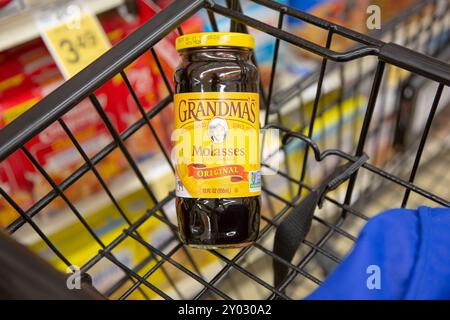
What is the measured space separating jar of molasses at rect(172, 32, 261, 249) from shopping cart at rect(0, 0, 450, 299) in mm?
56

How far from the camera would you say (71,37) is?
2.66 ft

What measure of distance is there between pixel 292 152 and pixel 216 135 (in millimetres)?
681

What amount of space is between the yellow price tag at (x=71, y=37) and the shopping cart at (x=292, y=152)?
17 cm

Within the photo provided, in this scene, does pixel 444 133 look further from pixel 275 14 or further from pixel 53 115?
pixel 53 115

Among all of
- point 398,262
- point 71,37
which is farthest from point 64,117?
point 398,262

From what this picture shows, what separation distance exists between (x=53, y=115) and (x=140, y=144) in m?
0.54

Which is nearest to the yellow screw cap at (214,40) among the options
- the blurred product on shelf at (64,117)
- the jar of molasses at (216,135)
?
the jar of molasses at (216,135)

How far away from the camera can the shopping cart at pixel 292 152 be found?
52 cm

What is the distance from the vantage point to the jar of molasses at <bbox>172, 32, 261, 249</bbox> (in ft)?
1.68

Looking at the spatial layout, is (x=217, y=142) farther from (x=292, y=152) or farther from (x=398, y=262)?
(x=292, y=152)

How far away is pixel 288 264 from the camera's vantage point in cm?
58

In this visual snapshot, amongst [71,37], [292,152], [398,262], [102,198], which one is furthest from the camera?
[292,152]

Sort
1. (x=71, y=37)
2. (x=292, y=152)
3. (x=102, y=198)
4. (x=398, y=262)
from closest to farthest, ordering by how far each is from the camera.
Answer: (x=398, y=262) → (x=71, y=37) → (x=102, y=198) → (x=292, y=152)
